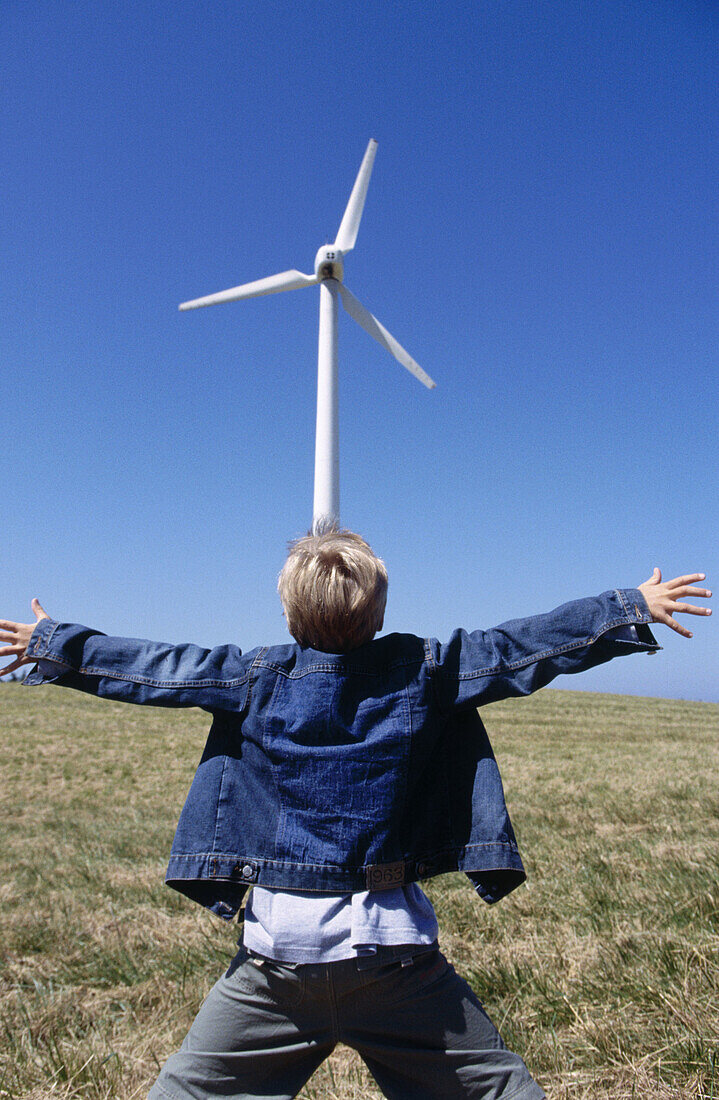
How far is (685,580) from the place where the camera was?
257cm

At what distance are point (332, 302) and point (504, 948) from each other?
1190 centimetres

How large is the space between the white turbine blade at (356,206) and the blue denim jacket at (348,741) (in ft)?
45.4

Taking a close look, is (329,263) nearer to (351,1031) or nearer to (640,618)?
(640,618)

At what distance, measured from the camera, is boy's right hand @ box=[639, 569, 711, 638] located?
2.51 meters

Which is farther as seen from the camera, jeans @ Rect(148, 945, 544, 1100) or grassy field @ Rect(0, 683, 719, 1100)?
grassy field @ Rect(0, 683, 719, 1100)

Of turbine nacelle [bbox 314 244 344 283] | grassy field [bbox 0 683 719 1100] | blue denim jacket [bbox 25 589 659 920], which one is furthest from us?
turbine nacelle [bbox 314 244 344 283]

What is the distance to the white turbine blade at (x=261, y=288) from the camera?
49.3 feet

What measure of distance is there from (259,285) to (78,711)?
13.6 meters

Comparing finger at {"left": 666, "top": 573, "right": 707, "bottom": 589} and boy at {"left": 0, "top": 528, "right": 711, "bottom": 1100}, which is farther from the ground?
finger at {"left": 666, "top": 573, "right": 707, "bottom": 589}

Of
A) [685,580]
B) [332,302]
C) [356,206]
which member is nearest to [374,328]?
[332,302]

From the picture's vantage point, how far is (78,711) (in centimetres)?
2192

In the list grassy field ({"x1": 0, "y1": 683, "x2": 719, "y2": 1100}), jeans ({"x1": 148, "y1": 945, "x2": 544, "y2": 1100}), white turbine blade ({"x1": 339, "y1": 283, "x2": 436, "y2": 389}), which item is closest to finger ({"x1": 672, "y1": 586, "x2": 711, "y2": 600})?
jeans ({"x1": 148, "y1": 945, "x2": 544, "y2": 1100})

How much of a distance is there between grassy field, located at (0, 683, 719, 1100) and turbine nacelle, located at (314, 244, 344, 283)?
33.1ft

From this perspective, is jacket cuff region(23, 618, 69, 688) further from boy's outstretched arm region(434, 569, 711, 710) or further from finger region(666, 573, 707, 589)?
finger region(666, 573, 707, 589)
